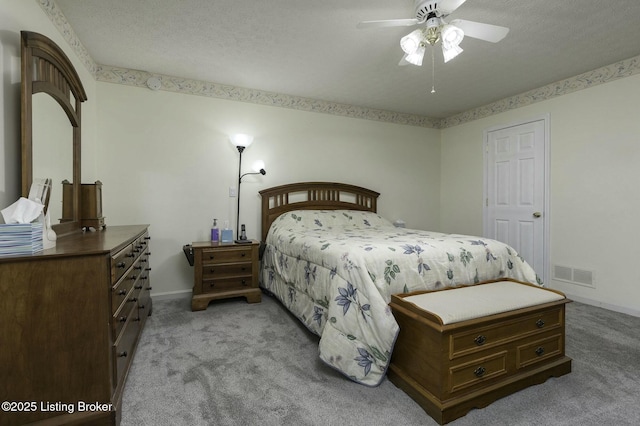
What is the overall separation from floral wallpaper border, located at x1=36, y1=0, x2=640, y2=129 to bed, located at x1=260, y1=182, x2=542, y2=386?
178 cm

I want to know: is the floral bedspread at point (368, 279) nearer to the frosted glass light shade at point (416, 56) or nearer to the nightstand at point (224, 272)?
the nightstand at point (224, 272)

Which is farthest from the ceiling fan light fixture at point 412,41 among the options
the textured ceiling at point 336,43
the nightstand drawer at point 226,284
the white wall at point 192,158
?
the nightstand drawer at point 226,284

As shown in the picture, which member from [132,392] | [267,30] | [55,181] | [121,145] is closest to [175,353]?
[132,392]

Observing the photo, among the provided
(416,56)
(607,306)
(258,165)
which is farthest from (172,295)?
(607,306)

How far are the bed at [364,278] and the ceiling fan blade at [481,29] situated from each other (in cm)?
140

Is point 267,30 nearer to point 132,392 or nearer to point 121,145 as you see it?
point 121,145

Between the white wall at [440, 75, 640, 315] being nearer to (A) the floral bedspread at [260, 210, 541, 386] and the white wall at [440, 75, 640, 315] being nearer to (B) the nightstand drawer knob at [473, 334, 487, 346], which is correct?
(A) the floral bedspread at [260, 210, 541, 386]

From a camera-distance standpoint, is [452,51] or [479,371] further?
[452,51]

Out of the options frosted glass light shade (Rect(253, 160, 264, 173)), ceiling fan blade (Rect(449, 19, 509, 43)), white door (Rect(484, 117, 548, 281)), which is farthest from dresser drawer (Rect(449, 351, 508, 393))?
frosted glass light shade (Rect(253, 160, 264, 173))

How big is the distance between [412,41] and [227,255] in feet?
8.05

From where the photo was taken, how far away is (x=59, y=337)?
1.27 meters

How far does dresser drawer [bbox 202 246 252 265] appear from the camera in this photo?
3029 millimetres

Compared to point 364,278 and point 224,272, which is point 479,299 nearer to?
point 364,278

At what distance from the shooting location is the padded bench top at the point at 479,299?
1577mm
